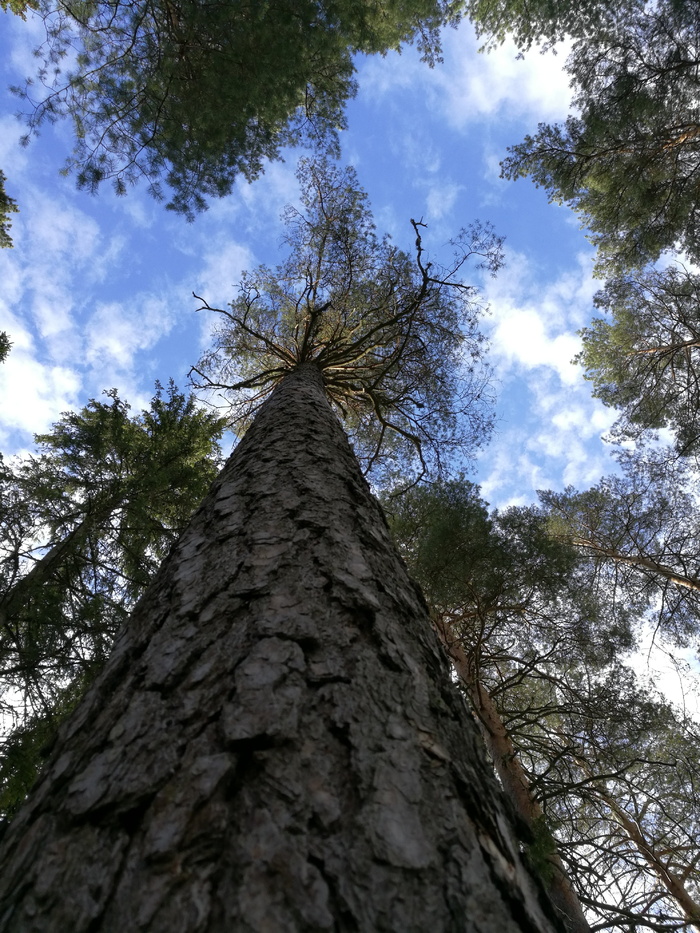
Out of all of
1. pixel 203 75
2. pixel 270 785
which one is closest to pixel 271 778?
pixel 270 785

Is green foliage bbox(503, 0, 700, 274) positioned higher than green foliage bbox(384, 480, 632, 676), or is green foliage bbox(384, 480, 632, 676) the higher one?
green foliage bbox(503, 0, 700, 274)

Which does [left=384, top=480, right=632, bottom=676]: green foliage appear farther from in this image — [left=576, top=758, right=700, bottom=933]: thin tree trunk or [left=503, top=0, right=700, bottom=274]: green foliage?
[left=503, top=0, right=700, bottom=274]: green foliage

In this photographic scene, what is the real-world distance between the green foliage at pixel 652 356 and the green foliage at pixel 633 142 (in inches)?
25.3

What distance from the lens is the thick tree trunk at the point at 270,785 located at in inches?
25.5

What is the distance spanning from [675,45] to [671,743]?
1018 cm

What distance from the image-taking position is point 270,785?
794mm

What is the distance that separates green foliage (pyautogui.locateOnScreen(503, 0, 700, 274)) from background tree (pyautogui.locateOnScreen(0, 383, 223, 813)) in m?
7.77

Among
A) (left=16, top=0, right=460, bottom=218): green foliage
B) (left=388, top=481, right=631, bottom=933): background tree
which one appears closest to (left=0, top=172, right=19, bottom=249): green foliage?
(left=16, top=0, right=460, bottom=218): green foliage

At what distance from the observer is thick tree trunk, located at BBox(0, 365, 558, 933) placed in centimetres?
65

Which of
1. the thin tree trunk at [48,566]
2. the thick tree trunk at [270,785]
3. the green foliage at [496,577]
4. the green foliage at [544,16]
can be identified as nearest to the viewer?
the thick tree trunk at [270,785]

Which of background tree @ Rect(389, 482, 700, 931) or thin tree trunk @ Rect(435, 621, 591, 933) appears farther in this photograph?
background tree @ Rect(389, 482, 700, 931)

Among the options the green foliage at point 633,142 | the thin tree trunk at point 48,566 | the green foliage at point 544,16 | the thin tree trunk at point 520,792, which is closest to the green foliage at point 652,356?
the green foliage at point 633,142

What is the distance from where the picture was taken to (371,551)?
1.79m

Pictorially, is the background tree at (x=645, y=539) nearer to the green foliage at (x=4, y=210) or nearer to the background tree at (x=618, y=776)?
the background tree at (x=618, y=776)
